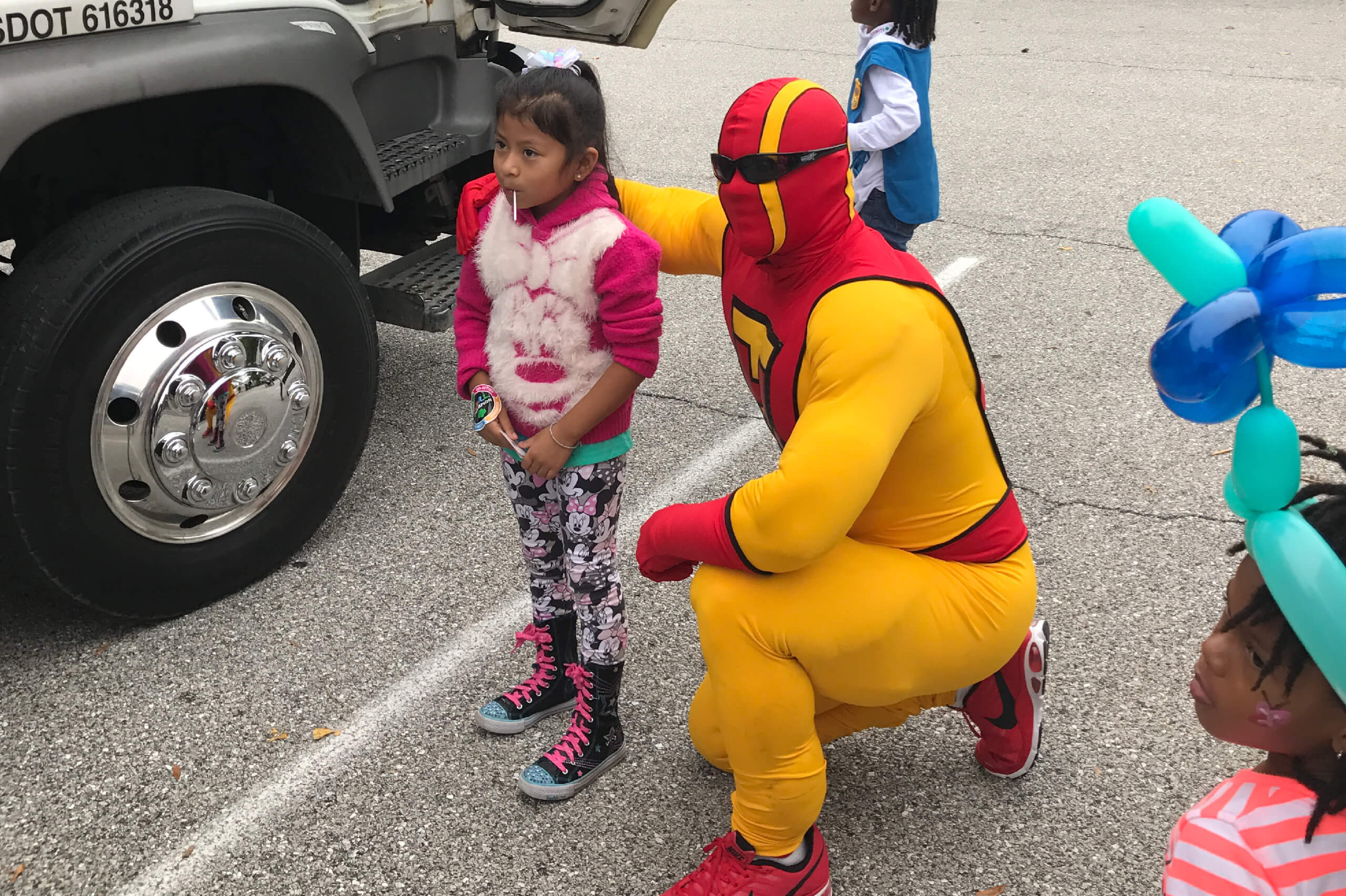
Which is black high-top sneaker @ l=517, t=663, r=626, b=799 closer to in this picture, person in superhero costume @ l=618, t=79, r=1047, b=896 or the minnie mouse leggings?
the minnie mouse leggings

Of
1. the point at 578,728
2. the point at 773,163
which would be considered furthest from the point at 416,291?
the point at 773,163

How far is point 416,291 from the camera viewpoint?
3424mm

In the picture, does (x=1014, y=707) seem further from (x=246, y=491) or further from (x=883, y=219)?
(x=883, y=219)

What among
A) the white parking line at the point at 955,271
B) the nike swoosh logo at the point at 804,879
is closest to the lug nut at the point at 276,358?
the nike swoosh logo at the point at 804,879

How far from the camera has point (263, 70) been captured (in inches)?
111

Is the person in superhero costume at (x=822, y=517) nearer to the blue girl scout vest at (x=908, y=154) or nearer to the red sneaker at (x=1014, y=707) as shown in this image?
the red sneaker at (x=1014, y=707)

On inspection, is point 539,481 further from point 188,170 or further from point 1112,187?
point 1112,187

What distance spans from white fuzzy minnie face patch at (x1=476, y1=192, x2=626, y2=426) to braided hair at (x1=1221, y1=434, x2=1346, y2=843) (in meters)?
1.24

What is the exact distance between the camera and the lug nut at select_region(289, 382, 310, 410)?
2.91 m

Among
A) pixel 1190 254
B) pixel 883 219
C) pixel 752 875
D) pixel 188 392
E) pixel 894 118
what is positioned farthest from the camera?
pixel 883 219

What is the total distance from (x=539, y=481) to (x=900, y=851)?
104 centimetres

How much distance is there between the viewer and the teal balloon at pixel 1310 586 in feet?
4.29

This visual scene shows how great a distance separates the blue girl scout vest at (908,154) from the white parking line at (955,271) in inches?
51.3

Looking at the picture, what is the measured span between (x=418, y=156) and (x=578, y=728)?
76.5 inches
